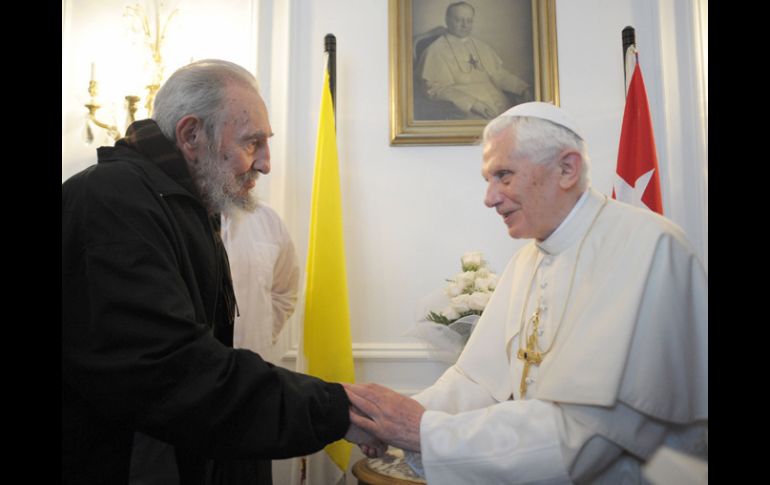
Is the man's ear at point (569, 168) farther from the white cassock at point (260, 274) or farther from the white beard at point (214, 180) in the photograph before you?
the white cassock at point (260, 274)

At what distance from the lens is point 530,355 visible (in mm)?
2305

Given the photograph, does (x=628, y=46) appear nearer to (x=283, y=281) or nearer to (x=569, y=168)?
(x=569, y=168)

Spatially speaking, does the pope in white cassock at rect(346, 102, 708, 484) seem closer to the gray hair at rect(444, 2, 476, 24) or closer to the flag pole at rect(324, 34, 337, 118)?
the flag pole at rect(324, 34, 337, 118)

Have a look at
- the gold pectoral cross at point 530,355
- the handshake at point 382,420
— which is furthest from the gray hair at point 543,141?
the handshake at point 382,420

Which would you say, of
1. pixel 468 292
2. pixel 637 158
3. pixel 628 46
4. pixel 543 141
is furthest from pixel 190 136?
pixel 628 46

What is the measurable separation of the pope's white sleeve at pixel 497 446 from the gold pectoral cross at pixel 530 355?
0.28 metres

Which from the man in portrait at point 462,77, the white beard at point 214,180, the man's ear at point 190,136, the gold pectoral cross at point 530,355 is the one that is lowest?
the gold pectoral cross at point 530,355

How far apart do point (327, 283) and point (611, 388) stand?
7.46ft

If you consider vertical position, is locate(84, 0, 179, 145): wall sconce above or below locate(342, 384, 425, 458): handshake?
above

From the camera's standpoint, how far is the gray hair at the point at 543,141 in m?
2.41

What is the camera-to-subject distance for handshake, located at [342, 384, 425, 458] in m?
2.07

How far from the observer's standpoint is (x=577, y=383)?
189 cm

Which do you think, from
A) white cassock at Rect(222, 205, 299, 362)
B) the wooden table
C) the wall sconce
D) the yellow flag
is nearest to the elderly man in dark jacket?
the wooden table

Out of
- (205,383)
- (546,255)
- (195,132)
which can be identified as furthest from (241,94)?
(546,255)
